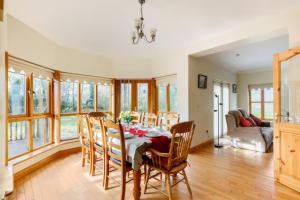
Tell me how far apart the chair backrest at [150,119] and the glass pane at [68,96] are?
185 cm

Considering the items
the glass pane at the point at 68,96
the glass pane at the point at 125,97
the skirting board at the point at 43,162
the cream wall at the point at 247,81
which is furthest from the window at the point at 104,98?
the cream wall at the point at 247,81

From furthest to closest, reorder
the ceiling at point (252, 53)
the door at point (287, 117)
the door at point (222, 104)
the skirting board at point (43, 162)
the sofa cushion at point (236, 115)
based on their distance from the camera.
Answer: the door at point (222, 104), the sofa cushion at point (236, 115), the ceiling at point (252, 53), the skirting board at point (43, 162), the door at point (287, 117)

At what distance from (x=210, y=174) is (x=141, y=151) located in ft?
5.00

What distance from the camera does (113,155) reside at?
2127mm

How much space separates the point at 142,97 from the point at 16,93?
2.92 m

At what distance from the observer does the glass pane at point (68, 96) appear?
12.7 ft

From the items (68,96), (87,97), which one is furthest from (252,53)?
(68,96)

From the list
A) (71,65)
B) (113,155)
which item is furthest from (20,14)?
(113,155)

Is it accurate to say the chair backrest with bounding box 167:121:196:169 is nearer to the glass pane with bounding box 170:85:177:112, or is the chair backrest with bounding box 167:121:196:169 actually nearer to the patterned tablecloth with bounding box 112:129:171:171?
the patterned tablecloth with bounding box 112:129:171:171

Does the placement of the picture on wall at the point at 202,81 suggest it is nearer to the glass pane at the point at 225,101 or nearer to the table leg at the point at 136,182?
the glass pane at the point at 225,101

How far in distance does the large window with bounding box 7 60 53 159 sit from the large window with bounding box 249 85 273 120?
673cm

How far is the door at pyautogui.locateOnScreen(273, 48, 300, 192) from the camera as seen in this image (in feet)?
7.42

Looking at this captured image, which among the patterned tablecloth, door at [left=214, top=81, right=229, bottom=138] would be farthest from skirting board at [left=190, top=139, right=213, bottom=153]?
the patterned tablecloth

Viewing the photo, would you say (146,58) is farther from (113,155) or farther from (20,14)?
(113,155)
